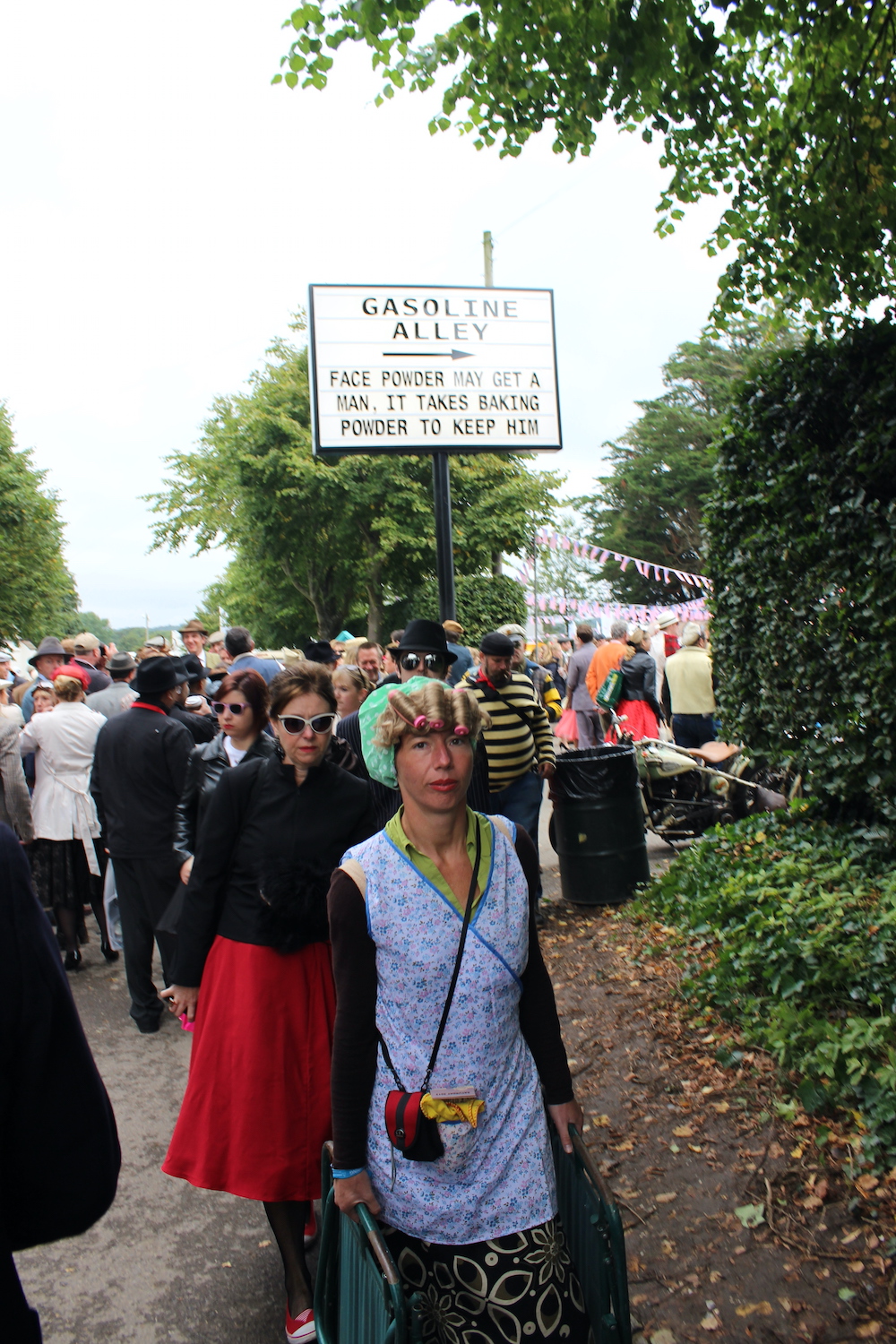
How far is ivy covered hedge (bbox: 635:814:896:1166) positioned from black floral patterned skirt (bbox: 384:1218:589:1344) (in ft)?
6.11

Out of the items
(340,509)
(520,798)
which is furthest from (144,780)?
(340,509)

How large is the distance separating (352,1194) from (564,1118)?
0.53m

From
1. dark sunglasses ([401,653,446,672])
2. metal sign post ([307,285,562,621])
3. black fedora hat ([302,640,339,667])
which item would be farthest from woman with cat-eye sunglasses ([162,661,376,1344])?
metal sign post ([307,285,562,621])

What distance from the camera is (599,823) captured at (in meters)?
7.40

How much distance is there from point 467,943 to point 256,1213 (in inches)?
96.7

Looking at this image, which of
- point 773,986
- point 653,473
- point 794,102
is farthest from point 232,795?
point 653,473

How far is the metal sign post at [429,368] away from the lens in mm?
8734

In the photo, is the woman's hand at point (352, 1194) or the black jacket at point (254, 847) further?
the black jacket at point (254, 847)

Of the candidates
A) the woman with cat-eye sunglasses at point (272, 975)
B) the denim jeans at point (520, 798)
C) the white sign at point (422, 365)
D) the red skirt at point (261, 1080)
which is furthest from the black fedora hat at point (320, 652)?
the red skirt at point (261, 1080)

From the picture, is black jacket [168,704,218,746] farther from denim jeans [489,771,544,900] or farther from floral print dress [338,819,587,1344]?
floral print dress [338,819,587,1344]

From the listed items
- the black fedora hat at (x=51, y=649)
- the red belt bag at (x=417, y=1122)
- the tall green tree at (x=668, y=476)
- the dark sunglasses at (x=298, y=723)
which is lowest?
the red belt bag at (x=417, y=1122)

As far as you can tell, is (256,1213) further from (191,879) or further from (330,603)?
(330,603)

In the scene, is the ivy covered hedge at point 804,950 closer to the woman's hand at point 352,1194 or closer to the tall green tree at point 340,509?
the woman's hand at point 352,1194

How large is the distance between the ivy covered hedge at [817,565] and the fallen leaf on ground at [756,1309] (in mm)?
2907
